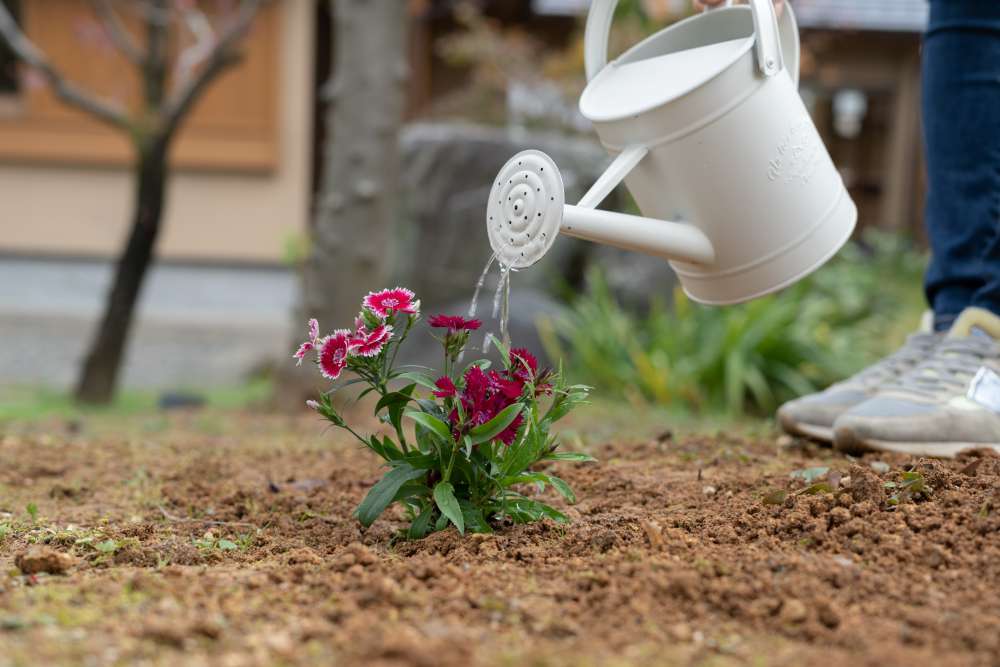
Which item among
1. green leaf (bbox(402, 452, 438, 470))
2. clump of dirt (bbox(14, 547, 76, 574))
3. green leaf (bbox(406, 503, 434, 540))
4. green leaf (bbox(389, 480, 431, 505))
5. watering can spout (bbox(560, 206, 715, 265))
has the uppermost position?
watering can spout (bbox(560, 206, 715, 265))

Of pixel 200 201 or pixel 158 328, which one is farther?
pixel 200 201

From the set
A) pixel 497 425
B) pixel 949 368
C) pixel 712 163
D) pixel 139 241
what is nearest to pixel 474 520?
pixel 497 425

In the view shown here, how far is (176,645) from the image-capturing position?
45.9 inches

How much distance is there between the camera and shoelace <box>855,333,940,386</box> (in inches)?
91.1

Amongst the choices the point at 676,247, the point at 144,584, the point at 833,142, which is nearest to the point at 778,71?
the point at 676,247

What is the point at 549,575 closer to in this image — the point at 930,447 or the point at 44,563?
the point at 44,563

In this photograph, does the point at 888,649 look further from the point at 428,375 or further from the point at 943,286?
the point at 943,286

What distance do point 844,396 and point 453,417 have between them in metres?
1.08

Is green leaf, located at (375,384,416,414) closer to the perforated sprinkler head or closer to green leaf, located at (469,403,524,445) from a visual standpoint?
green leaf, located at (469,403,524,445)

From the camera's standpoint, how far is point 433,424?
5.07ft

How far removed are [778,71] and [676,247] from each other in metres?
0.34

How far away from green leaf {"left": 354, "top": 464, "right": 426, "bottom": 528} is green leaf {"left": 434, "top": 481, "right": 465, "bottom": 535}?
55mm

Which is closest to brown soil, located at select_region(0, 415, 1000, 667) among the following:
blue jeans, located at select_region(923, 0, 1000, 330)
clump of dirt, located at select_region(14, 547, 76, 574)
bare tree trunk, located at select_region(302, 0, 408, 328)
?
clump of dirt, located at select_region(14, 547, 76, 574)

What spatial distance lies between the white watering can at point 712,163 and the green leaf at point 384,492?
36 cm
